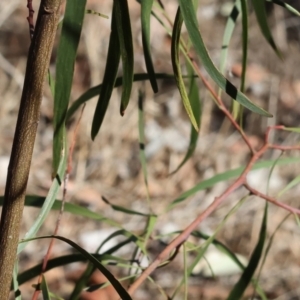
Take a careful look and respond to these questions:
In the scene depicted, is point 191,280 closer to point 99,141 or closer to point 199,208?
point 199,208

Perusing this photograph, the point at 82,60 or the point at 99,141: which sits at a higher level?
the point at 82,60

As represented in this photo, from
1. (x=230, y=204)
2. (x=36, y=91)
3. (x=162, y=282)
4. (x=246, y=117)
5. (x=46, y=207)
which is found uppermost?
(x=36, y=91)

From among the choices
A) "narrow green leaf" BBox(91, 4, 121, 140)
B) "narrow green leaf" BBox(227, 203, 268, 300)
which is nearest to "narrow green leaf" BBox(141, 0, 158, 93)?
"narrow green leaf" BBox(91, 4, 121, 140)

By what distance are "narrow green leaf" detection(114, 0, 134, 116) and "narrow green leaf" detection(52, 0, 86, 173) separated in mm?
34

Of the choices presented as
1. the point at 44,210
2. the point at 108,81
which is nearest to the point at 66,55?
the point at 108,81

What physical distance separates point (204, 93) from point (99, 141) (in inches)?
17.3

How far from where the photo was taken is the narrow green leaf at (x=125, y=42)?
57 cm

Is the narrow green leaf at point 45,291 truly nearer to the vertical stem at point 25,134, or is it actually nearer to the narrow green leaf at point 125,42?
the vertical stem at point 25,134

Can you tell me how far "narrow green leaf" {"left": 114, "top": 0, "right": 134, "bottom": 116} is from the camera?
572mm

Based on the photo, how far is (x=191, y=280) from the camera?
2111 millimetres

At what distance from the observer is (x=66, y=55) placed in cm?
60

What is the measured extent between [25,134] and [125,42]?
106 mm

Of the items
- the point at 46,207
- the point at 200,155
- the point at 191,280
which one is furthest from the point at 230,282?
the point at 46,207

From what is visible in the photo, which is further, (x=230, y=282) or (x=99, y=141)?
(x=99, y=141)
